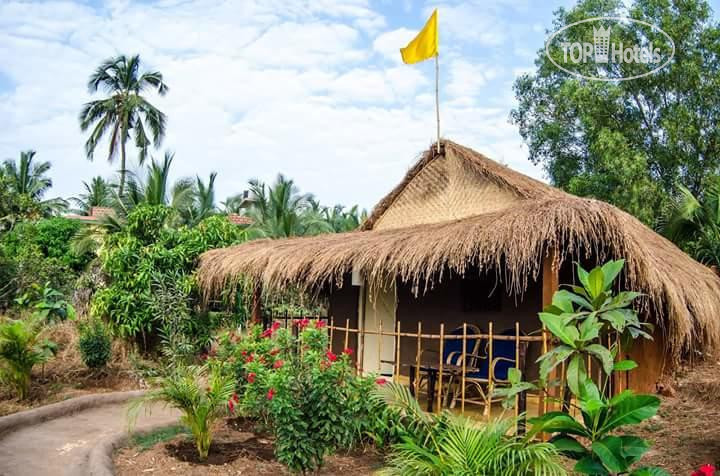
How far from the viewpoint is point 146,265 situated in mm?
9914

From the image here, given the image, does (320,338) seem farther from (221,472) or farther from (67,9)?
(67,9)

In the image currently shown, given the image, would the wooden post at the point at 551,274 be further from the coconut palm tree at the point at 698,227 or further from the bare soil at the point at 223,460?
the coconut palm tree at the point at 698,227

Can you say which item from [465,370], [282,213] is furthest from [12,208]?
[465,370]

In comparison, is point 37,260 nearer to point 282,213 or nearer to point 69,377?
point 69,377

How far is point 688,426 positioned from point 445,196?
4.45m

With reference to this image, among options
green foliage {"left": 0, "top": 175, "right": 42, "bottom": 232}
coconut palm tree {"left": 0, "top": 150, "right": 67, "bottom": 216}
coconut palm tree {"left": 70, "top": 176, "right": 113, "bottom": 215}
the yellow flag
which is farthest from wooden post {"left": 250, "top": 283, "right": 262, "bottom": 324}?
coconut palm tree {"left": 70, "top": 176, "right": 113, "bottom": 215}

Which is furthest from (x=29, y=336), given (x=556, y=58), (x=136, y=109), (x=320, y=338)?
(x=136, y=109)

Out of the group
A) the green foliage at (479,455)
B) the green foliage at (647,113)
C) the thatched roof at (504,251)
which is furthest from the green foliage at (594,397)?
the green foliage at (647,113)

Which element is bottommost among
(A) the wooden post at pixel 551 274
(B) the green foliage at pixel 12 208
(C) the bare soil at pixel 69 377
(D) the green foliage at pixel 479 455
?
(C) the bare soil at pixel 69 377

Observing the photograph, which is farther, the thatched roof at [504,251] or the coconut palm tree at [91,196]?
the coconut palm tree at [91,196]

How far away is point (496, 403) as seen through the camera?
24.3 ft

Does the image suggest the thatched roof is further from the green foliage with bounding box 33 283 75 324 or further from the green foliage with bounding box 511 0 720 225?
the green foliage with bounding box 511 0 720 225

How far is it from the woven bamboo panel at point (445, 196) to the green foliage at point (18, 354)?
553 cm

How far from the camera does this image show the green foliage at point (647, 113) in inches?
583
